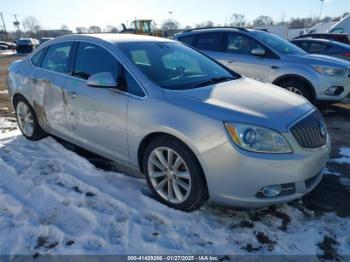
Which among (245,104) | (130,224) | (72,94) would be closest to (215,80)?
(245,104)

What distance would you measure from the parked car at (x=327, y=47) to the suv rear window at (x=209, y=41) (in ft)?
13.3

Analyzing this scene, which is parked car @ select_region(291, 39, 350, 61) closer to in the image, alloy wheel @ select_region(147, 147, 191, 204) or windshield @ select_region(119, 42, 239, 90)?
windshield @ select_region(119, 42, 239, 90)

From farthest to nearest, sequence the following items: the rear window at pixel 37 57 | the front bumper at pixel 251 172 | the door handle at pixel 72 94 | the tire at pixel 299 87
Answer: the tire at pixel 299 87
the rear window at pixel 37 57
the door handle at pixel 72 94
the front bumper at pixel 251 172

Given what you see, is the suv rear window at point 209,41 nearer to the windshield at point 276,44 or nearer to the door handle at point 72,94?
the windshield at point 276,44

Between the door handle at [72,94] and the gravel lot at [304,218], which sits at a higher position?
the door handle at [72,94]

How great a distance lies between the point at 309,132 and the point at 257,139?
591 mm

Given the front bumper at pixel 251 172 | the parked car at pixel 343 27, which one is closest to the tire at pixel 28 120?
the front bumper at pixel 251 172

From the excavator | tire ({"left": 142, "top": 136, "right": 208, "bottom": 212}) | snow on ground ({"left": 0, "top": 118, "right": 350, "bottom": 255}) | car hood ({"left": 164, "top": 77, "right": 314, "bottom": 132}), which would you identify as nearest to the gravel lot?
snow on ground ({"left": 0, "top": 118, "right": 350, "bottom": 255})

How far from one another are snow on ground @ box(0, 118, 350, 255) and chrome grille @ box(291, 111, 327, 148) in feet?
2.29

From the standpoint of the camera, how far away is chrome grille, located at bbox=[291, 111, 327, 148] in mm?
2760

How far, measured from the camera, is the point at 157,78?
3291mm

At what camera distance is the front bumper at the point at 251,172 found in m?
2.59

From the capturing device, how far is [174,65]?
3713 millimetres

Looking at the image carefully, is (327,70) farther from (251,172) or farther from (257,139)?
(251,172)
